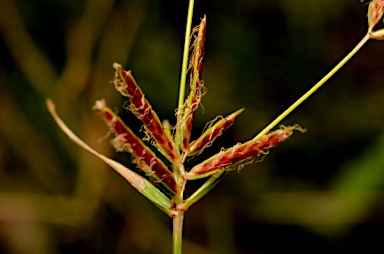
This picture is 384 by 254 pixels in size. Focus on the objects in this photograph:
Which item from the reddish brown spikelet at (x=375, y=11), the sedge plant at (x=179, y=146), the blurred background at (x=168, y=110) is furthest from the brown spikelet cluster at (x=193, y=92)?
the blurred background at (x=168, y=110)

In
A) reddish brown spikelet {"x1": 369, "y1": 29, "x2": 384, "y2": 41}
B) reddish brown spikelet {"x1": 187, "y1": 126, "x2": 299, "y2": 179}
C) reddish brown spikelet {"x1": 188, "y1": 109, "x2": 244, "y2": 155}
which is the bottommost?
reddish brown spikelet {"x1": 187, "y1": 126, "x2": 299, "y2": 179}

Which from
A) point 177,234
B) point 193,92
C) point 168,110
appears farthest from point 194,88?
point 168,110

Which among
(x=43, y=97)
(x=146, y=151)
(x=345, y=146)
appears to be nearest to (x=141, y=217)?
(x=43, y=97)

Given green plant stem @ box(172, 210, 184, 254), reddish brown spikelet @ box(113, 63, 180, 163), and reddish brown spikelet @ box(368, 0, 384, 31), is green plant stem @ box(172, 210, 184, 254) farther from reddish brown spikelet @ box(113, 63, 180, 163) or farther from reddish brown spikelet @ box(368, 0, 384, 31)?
reddish brown spikelet @ box(368, 0, 384, 31)

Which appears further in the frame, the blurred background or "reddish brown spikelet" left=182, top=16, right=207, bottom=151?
the blurred background

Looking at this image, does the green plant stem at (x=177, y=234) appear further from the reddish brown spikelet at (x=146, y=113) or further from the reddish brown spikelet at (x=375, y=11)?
the reddish brown spikelet at (x=375, y=11)

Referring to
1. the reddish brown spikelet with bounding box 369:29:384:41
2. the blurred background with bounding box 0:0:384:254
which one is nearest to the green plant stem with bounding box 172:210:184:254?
the reddish brown spikelet with bounding box 369:29:384:41
